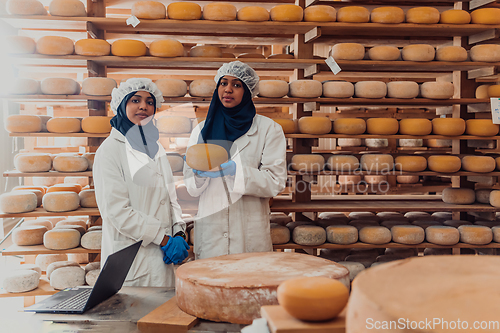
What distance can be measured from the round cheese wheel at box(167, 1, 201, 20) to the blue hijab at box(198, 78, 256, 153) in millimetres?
997

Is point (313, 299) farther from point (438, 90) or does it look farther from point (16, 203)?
point (438, 90)

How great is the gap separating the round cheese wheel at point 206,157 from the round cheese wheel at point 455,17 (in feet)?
7.07

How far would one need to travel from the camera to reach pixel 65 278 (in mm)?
2398

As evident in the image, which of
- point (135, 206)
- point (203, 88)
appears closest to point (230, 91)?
point (135, 206)

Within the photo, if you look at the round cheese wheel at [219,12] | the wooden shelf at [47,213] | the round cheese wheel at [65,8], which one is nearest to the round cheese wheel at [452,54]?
the round cheese wheel at [219,12]

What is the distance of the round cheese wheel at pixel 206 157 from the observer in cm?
156

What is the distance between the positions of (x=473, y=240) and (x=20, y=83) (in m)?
3.25

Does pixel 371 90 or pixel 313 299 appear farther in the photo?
pixel 371 90

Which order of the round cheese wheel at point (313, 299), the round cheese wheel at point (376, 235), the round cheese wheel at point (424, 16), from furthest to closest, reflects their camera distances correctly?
the round cheese wheel at point (424, 16) → the round cheese wheel at point (376, 235) → the round cheese wheel at point (313, 299)

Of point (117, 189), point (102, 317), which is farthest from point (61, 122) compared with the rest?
point (102, 317)

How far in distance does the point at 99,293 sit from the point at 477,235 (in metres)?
2.53

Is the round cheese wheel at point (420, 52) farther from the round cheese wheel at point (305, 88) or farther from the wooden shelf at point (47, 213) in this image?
the wooden shelf at point (47, 213)

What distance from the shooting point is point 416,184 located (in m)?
3.74

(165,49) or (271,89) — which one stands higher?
(165,49)
